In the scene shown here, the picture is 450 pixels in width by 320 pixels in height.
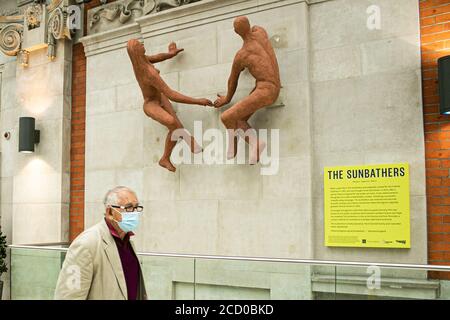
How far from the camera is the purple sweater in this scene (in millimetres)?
2648

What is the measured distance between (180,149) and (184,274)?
4.50ft

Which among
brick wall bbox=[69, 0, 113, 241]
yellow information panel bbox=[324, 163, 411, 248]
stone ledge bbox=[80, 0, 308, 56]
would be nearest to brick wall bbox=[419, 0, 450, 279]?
yellow information panel bbox=[324, 163, 411, 248]

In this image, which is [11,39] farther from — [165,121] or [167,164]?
[167,164]

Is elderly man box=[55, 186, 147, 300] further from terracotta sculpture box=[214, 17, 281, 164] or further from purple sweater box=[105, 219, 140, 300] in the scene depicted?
terracotta sculpture box=[214, 17, 281, 164]

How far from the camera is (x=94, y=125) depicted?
565cm

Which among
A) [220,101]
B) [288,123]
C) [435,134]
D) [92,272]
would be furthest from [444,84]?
[92,272]

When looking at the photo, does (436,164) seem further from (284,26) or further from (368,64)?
(284,26)

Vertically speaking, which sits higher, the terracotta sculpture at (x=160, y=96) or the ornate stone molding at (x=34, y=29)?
the ornate stone molding at (x=34, y=29)

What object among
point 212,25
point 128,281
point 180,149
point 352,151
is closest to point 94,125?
point 180,149

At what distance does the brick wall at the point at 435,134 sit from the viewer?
3645mm

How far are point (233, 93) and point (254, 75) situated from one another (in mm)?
303

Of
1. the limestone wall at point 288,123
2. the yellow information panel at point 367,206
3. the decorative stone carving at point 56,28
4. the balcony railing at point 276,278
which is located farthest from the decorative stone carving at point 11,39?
the yellow information panel at point 367,206

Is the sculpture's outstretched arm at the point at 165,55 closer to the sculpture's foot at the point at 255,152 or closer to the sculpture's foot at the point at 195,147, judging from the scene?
the sculpture's foot at the point at 195,147

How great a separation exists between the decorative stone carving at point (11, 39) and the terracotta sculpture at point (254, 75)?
3373 millimetres
